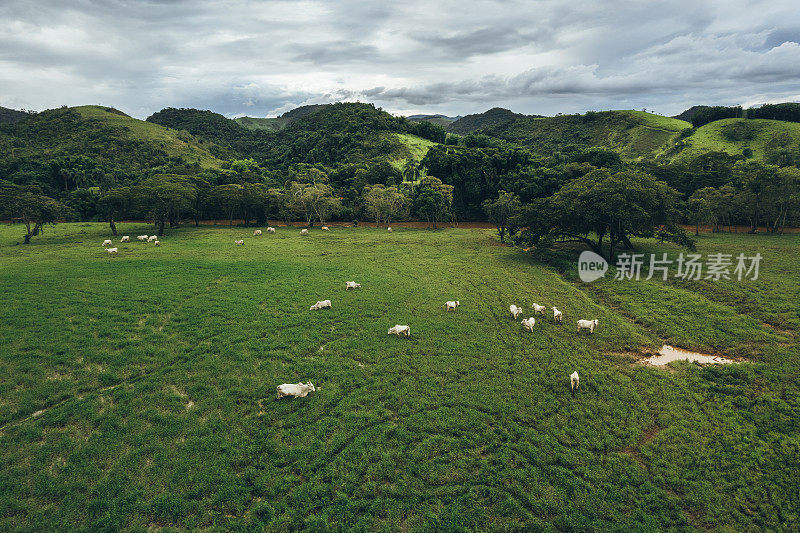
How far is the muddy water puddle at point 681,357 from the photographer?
51.1 ft

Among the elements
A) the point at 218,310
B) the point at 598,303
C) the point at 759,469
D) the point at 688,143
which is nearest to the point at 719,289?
the point at 598,303

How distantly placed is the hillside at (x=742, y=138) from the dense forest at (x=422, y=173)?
48 cm

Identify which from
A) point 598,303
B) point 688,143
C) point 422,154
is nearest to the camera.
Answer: point 598,303

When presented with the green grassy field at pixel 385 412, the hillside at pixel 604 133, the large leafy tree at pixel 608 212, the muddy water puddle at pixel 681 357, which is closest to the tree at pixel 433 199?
the large leafy tree at pixel 608 212

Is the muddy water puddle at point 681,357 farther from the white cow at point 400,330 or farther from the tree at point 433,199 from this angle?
the tree at point 433,199

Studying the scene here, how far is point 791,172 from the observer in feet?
138

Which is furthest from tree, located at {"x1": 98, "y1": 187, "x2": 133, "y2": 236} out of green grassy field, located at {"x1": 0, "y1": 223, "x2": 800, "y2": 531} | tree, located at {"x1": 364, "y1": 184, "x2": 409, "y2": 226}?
tree, located at {"x1": 364, "y1": 184, "x2": 409, "y2": 226}

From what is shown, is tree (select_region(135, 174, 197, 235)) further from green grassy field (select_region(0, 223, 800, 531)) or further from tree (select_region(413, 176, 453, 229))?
tree (select_region(413, 176, 453, 229))

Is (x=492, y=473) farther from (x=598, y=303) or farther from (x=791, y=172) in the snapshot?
(x=791, y=172)

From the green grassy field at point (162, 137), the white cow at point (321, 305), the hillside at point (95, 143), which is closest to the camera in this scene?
the white cow at point (321, 305)

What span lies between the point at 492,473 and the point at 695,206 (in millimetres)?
55030

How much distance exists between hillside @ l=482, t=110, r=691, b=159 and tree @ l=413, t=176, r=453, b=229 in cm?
7029

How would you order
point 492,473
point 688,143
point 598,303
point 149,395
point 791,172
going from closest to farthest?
1. point 492,473
2. point 149,395
3. point 598,303
4. point 791,172
5. point 688,143

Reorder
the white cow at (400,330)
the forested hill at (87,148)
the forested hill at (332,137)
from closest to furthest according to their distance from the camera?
the white cow at (400,330) → the forested hill at (87,148) → the forested hill at (332,137)
